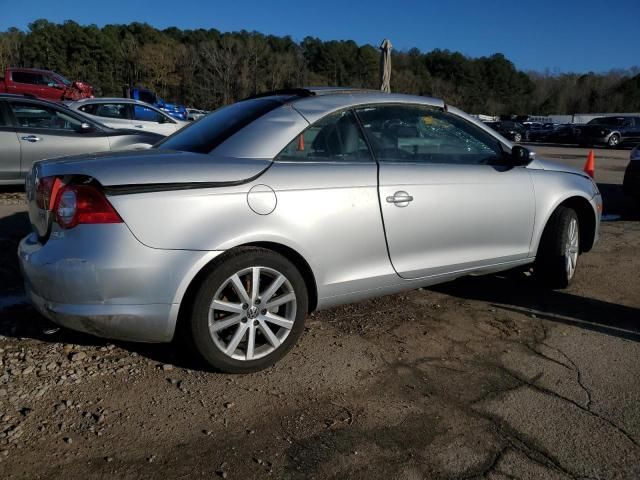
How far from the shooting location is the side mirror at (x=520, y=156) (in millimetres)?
4098

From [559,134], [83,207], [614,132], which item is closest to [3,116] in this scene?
[83,207]

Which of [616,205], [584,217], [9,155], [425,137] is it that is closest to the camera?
[425,137]

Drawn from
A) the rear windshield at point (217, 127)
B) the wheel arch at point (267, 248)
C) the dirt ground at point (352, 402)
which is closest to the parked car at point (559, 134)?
the dirt ground at point (352, 402)

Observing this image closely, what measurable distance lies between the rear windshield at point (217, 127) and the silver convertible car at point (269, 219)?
1 cm

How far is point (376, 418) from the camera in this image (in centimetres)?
269

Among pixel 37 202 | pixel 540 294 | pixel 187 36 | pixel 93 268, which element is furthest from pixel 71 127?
pixel 187 36

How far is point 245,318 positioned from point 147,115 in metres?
10.0

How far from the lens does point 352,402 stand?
284 centimetres

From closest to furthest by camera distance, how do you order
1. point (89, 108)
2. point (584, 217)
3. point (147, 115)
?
1. point (584, 217)
2. point (89, 108)
3. point (147, 115)

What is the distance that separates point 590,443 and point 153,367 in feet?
7.34

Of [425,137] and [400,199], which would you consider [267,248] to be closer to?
[400,199]

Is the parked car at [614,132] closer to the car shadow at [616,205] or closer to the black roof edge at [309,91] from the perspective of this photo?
the car shadow at [616,205]

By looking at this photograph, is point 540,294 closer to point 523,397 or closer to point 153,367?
point 523,397

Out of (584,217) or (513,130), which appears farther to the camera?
(513,130)
